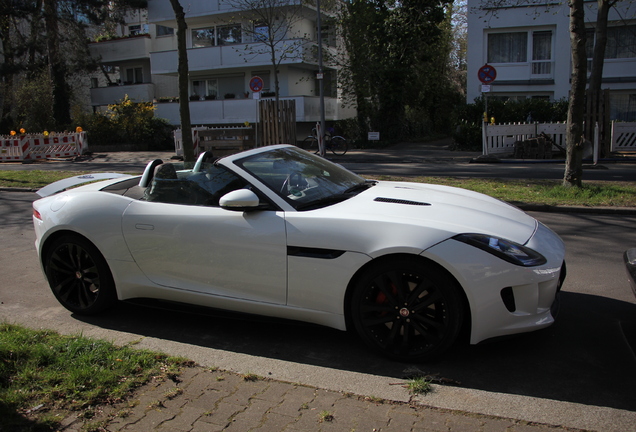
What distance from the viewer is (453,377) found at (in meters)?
3.40

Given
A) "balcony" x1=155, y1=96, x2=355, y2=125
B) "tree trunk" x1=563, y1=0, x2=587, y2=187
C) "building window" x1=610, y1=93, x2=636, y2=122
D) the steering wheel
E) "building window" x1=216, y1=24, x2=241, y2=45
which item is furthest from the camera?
"building window" x1=216, y1=24, x2=241, y2=45

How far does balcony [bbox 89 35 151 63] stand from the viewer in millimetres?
37219

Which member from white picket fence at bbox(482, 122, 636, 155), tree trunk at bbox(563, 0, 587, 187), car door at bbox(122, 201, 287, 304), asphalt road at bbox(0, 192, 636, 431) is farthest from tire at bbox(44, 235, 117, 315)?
white picket fence at bbox(482, 122, 636, 155)

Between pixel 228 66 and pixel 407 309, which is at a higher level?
Answer: pixel 228 66

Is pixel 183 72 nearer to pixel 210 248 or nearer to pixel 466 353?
pixel 210 248

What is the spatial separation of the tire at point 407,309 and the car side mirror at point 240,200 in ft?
3.10

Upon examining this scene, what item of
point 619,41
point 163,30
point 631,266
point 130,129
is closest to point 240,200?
point 631,266

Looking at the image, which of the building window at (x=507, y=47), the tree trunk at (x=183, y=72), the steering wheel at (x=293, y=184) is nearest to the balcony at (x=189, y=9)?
the building window at (x=507, y=47)

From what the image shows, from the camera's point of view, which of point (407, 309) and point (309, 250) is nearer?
point (407, 309)

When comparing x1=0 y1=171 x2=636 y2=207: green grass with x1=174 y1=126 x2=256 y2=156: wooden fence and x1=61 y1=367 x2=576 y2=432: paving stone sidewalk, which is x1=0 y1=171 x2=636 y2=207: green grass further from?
x1=61 y1=367 x2=576 y2=432: paving stone sidewalk

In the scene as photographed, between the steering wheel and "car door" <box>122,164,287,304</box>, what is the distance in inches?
11.3

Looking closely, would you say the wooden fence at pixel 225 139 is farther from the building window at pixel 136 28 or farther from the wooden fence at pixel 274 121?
the building window at pixel 136 28

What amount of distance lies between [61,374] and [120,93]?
3745 cm

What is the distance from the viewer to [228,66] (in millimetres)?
31578
